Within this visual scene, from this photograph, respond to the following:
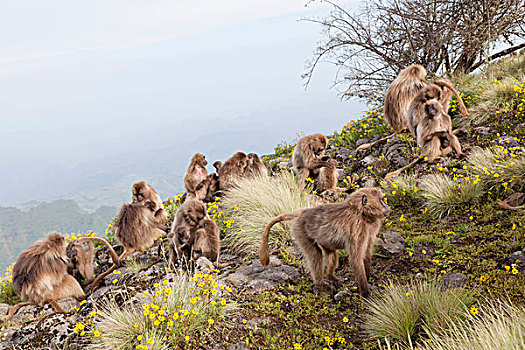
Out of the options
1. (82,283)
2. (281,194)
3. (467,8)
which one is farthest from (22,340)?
(467,8)

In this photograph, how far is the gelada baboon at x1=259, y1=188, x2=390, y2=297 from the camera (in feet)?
15.2

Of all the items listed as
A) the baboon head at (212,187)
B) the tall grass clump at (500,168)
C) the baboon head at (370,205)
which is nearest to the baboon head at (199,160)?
the baboon head at (212,187)

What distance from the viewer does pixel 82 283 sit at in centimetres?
721

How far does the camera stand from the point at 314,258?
197 inches

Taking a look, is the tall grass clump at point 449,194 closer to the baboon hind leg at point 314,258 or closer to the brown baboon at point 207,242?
the baboon hind leg at point 314,258

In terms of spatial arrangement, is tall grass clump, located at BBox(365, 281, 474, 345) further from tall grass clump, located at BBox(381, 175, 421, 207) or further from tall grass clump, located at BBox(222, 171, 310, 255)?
tall grass clump, located at BBox(381, 175, 421, 207)

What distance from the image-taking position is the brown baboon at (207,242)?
6.20m

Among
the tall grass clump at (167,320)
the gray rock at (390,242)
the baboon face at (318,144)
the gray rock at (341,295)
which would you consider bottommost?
the gray rock at (341,295)

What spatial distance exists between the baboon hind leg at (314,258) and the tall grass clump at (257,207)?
136 centimetres

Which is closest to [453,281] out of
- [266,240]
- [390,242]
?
[390,242]

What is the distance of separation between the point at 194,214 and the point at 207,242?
0.49 metres

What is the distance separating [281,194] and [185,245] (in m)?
2.14

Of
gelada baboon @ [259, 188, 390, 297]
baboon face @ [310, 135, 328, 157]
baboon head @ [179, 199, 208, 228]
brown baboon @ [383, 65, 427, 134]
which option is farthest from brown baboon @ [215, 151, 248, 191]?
gelada baboon @ [259, 188, 390, 297]

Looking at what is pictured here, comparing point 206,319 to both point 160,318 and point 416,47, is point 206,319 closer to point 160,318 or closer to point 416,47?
point 160,318
